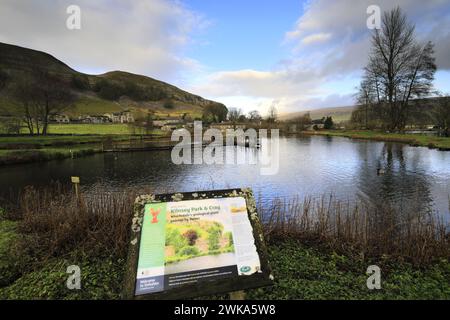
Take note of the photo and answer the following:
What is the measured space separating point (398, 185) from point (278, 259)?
14.4 m

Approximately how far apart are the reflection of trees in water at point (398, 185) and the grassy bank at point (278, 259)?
411cm

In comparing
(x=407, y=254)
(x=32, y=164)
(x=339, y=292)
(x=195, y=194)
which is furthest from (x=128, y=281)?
(x=32, y=164)

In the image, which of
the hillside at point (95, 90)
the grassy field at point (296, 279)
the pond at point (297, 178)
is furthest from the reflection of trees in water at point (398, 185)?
the hillside at point (95, 90)

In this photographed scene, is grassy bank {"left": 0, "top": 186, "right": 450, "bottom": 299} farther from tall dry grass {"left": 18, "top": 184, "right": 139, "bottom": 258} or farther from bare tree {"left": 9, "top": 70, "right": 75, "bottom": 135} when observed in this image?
bare tree {"left": 9, "top": 70, "right": 75, "bottom": 135}

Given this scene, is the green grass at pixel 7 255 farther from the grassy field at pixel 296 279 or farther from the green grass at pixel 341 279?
the green grass at pixel 341 279

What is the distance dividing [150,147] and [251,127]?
191 ft

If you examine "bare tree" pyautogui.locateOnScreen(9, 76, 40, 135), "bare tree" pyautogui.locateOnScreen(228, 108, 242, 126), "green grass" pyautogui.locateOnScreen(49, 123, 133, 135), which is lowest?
"green grass" pyautogui.locateOnScreen(49, 123, 133, 135)

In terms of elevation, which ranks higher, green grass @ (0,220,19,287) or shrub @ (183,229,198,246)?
shrub @ (183,229,198,246)

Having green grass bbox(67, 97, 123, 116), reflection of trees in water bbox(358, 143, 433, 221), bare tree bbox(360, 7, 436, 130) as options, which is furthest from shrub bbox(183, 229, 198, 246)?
green grass bbox(67, 97, 123, 116)

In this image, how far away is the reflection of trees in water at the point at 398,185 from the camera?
39.3ft

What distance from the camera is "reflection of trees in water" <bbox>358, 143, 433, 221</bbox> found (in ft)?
39.3

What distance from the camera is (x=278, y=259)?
5180mm

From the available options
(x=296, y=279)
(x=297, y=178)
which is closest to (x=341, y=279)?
(x=296, y=279)

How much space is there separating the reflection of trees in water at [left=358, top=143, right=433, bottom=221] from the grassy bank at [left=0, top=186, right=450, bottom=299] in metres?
4.11
